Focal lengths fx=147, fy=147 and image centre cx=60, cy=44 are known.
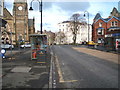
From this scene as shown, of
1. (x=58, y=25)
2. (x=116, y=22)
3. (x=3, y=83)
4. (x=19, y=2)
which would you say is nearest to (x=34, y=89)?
(x=3, y=83)

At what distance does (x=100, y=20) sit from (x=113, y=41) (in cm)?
2866

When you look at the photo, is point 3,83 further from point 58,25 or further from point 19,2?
point 58,25

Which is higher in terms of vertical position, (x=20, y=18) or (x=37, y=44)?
(x=20, y=18)

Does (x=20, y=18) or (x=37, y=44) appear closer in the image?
(x=37, y=44)

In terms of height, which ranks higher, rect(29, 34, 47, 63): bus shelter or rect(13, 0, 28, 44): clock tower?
rect(13, 0, 28, 44): clock tower

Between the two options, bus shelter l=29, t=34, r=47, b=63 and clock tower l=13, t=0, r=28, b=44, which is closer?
bus shelter l=29, t=34, r=47, b=63

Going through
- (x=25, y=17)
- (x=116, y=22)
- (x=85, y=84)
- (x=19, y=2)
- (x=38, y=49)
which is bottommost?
(x=85, y=84)

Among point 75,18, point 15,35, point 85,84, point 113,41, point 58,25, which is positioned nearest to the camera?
point 85,84

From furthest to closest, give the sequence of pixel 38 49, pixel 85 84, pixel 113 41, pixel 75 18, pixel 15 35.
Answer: pixel 15 35 < pixel 75 18 < pixel 113 41 < pixel 38 49 < pixel 85 84

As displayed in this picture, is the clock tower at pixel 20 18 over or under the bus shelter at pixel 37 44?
over

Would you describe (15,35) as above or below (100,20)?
below

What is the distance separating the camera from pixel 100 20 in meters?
55.0

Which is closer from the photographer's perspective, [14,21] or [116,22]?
[116,22]

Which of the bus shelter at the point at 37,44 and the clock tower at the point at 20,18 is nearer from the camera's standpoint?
the bus shelter at the point at 37,44
